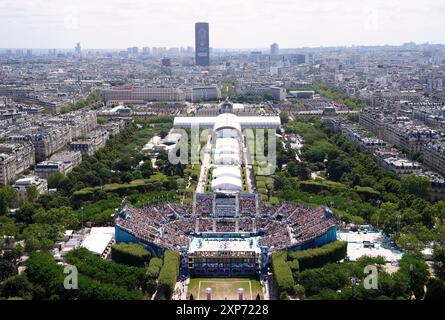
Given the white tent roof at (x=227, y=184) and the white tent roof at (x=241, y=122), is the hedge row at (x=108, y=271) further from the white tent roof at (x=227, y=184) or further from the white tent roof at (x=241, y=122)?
the white tent roof at (x=241, y=122)

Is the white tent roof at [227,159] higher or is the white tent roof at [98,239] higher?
the white tent roof at [227,159]

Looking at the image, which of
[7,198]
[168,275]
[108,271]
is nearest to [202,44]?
[7,198]

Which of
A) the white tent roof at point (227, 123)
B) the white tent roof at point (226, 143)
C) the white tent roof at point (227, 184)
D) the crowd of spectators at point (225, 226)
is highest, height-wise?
the white tent roof at point (227, 123)

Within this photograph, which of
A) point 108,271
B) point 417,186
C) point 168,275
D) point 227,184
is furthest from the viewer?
point 227,184

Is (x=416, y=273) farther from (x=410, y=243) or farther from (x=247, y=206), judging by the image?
(x=247, y=206)

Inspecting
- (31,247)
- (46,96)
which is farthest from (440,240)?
(46,96)

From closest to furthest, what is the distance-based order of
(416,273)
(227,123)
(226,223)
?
(416,273) < (226,223) < (227,123)

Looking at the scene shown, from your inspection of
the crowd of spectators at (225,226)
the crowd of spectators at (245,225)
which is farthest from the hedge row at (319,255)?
the crowd of spectators at (225,226)

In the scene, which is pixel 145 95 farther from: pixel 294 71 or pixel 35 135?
pixel 294 71
